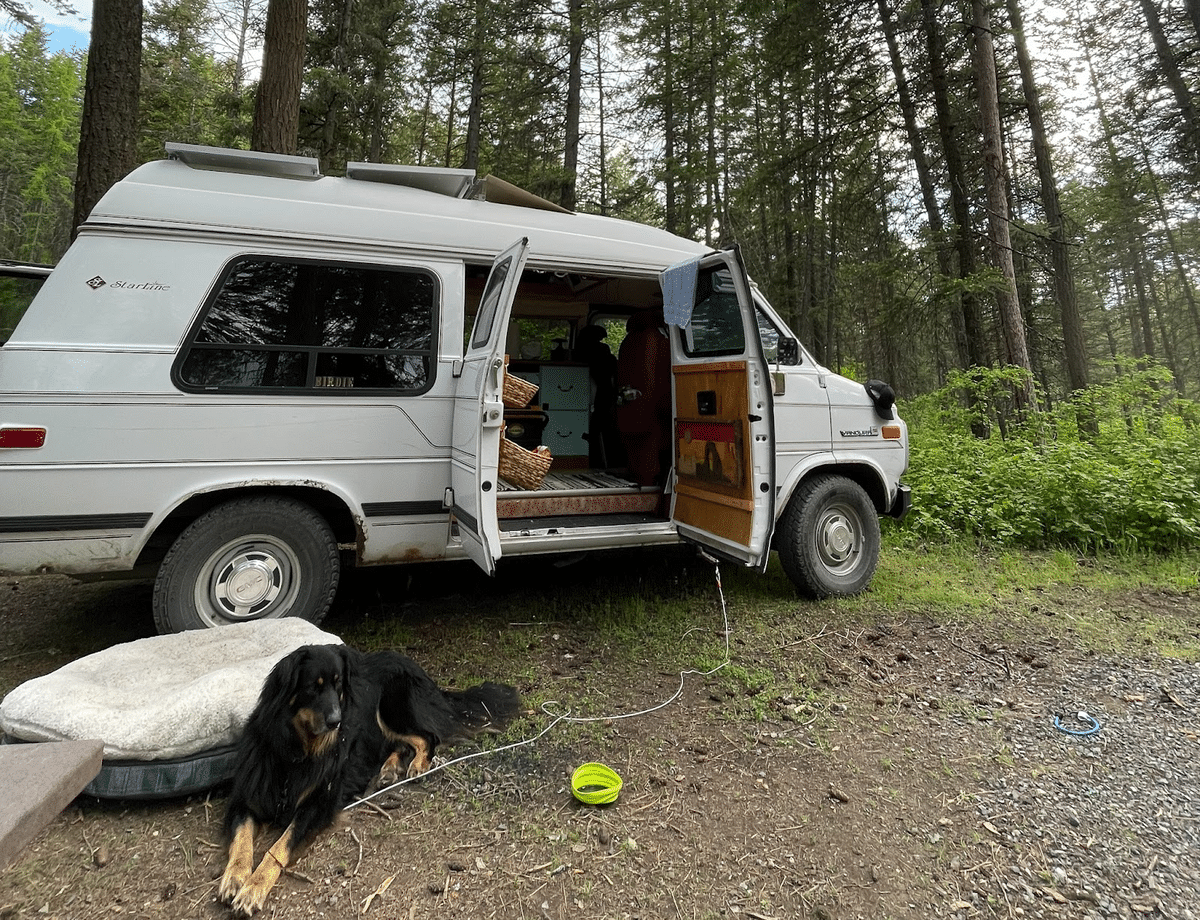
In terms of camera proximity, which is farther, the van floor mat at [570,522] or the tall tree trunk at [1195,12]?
the tall tree trunk at [1195,12]

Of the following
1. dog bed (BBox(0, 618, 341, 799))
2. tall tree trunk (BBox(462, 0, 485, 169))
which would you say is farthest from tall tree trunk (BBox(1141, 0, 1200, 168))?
dog bed (BBox(0, 618, 341, 799))

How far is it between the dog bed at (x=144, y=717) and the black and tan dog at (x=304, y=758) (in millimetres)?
263

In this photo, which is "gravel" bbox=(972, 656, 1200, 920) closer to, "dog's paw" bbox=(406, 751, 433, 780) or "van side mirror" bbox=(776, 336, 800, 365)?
"dog's paw" bbox=(406, 751, 433, 780)

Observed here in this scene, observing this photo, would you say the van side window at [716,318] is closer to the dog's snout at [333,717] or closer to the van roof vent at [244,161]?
the van roof vent at [244,161]

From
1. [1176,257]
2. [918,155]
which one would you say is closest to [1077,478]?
[918,155]

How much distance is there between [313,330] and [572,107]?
11.6 metres

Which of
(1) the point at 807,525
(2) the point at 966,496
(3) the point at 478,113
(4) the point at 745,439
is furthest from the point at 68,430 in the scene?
(3) the point at 478,113

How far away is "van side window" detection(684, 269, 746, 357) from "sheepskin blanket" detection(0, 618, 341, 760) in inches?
119

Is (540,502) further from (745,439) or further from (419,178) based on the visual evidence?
(419,178)

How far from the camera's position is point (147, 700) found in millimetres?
2439

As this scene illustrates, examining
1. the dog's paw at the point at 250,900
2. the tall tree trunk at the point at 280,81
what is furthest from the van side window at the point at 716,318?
the tall tree trunk at the point at 280,81

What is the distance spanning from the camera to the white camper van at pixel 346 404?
122 inches

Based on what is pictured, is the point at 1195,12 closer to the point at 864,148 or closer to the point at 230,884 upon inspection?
the point at 864,148

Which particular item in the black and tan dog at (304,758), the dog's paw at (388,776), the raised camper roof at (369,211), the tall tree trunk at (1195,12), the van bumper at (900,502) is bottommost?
the dog's paw at (388,776)
